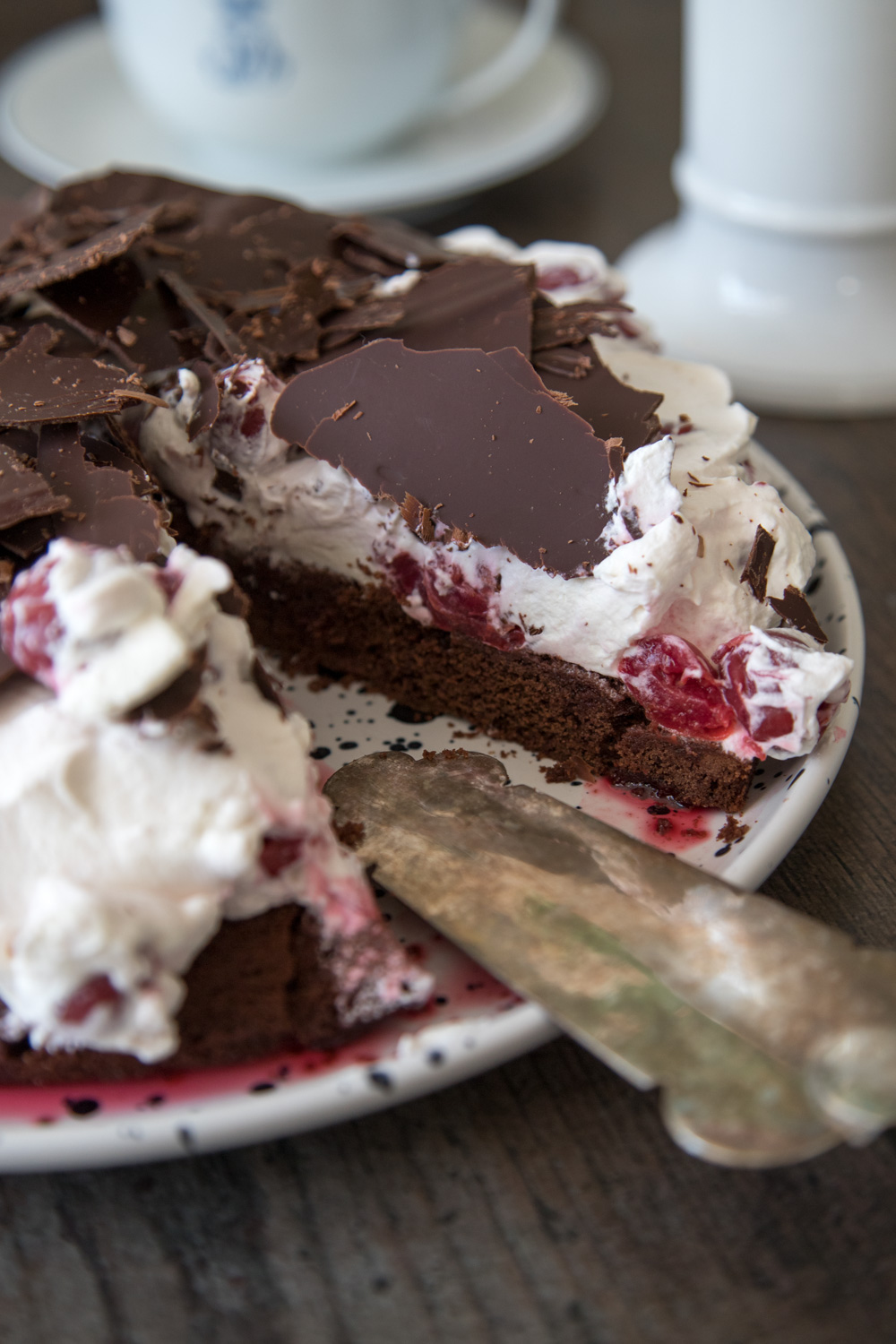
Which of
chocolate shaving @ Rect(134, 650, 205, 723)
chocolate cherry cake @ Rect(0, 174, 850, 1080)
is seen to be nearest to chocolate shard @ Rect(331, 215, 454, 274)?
chocolate cherry cake @ Rect(0, 174, 850, 1080)

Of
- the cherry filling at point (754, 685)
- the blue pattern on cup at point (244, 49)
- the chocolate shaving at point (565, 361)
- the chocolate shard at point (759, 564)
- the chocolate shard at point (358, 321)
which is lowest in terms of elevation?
the cherry filling at point (754, 685)

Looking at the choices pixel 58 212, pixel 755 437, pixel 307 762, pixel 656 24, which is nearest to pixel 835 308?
pixel 755 437

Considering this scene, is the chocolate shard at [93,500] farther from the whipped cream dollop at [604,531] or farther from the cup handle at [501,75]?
the cup handle at [501,75]

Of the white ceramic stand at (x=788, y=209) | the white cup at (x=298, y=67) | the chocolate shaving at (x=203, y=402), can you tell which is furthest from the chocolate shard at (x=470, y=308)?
the white cup at (x=298, y=67)

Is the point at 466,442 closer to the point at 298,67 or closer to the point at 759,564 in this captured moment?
the point at 759,564

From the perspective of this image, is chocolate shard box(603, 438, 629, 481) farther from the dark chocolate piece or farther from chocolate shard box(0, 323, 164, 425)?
chocolate shard box(0, 323, 164, 425)

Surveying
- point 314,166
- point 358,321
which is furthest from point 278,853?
point 314,166
